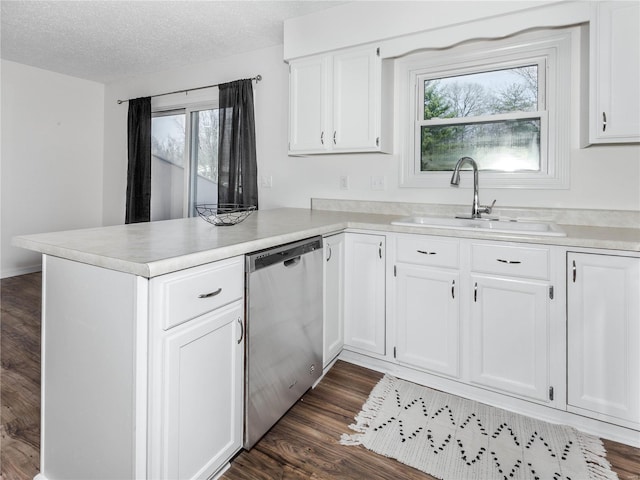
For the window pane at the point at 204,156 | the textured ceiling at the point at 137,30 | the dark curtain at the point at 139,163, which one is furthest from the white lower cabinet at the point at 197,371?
the dark curtain at the point at 139,163

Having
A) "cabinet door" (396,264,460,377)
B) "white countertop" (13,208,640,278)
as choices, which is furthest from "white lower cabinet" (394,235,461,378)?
"white countertop" (13,208,640,278)

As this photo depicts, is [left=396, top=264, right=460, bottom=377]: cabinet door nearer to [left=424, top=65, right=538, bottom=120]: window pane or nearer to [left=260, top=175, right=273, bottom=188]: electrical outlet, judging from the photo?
[left=424, top=65, right=538, bottom=120]: window pane

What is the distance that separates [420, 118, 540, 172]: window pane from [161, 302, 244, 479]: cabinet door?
1.87 meters

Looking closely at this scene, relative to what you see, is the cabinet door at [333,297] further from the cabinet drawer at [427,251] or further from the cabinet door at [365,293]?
the cabinet drawer at [427,251]

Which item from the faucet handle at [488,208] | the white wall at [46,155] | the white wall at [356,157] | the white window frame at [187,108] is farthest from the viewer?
the white wall at [46,155]

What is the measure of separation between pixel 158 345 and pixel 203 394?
29cm

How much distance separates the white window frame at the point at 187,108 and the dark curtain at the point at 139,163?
177mm

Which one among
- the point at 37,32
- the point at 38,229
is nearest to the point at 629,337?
the point at 37,32

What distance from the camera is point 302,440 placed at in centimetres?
167

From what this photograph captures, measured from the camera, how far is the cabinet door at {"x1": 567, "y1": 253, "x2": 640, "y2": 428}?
1.60 meters

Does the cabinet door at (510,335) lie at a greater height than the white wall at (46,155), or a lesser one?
lesser

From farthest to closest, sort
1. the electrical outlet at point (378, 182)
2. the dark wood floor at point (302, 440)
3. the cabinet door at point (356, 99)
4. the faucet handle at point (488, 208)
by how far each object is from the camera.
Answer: the electrical outlet at point (378, 182)
the cabinet door at point (356, 99)
the faucet handle at point (488, 208)
the dark wood floor at point (302, 440)

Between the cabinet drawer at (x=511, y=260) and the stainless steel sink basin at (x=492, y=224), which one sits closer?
the cabinet drawer at (x=511, y=260)

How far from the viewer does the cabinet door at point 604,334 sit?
5.26 ft
